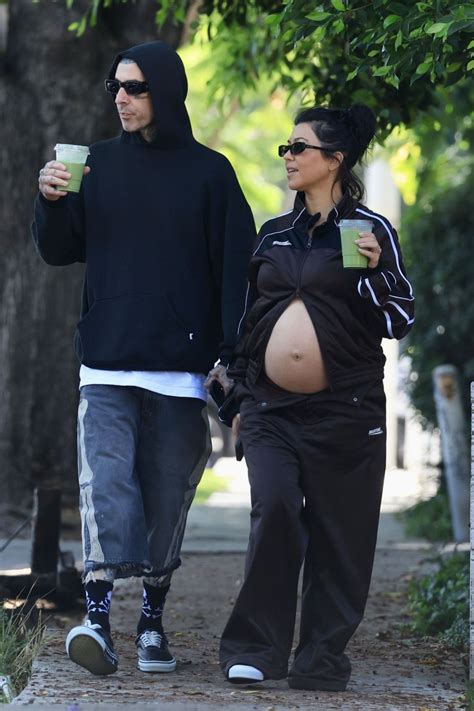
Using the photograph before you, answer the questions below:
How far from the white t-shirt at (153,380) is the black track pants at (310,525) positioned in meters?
0.27

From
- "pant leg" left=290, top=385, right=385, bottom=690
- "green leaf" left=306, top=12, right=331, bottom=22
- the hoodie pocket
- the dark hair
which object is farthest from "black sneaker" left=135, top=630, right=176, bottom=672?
"green leaf" left=306, top=12, right=331, bottom=22

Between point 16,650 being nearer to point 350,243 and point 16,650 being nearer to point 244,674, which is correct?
point 244,674

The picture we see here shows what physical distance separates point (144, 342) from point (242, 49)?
4130 mm

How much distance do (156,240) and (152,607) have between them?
1.40m

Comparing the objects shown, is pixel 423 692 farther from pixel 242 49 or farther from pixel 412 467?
pixel 412 467

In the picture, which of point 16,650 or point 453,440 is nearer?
point 16,650

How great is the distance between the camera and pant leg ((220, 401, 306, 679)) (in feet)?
17.4

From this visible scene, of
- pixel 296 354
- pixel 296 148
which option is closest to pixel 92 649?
pixel 296 354

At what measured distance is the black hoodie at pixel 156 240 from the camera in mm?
5562

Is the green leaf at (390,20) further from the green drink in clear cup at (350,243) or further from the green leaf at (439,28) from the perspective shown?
the green drink in clear cup at (350,243)

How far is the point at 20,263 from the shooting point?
9727 millimetres

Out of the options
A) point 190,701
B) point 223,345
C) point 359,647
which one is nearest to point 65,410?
point 359,647

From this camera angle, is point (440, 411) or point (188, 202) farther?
point (440, 411)

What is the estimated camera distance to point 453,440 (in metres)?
10.8
